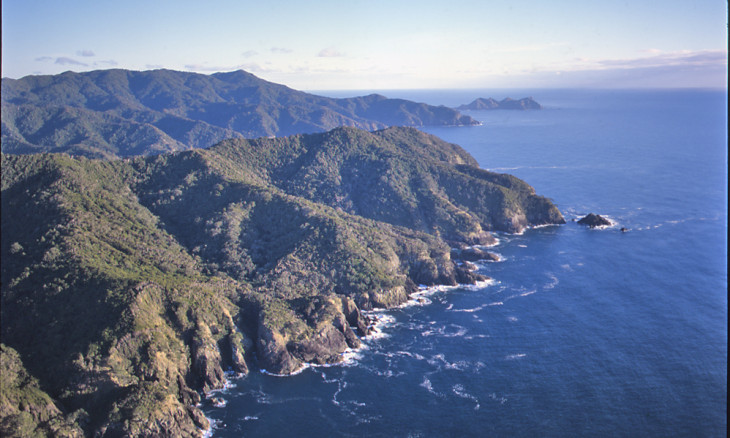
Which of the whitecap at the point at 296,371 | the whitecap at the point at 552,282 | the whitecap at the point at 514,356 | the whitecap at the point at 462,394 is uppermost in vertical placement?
the whitecap at the point at 552,282

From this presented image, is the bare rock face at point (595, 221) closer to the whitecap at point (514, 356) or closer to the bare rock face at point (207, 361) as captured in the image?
the whitecap at point (514, 356)

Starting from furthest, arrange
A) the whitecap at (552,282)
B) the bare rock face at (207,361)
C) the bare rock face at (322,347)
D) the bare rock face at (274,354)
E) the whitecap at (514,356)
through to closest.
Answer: the whitecap at (552,282) < the bare rock face at (322,347) < the whitecap at (514,356) < the bare rock face at (274,354) < the bare rock face at (207,361)

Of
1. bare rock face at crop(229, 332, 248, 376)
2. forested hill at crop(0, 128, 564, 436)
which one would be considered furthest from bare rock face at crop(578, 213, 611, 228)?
bare rock face at crop(229, 332, 248, 376)

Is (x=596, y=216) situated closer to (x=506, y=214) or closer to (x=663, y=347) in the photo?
(x=506, y=214)

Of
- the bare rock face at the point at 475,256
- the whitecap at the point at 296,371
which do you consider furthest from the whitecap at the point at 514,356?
the bare rock face at the point at 475,256

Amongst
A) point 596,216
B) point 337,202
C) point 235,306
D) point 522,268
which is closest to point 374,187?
point 337,202

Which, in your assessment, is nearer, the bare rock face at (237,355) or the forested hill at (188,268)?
the forested hill at (188,268)

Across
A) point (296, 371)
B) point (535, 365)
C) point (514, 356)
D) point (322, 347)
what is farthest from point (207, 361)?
point (535, 365)

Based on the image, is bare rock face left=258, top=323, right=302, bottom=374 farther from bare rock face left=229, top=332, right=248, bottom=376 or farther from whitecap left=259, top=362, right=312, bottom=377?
bare rock face left=229, top=332, right=248, bottom=376

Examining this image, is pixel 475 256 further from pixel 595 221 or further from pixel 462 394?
pixel 462 394
